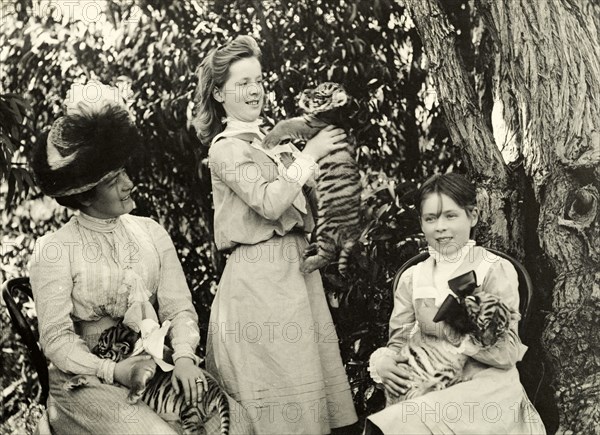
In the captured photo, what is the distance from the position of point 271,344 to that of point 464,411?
81cm

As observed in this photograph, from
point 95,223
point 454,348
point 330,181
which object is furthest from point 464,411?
point 95,223

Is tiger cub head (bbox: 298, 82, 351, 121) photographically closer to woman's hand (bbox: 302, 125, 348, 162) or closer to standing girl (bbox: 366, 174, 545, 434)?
woman's hand (bbox: 302, 125, 348, 162)

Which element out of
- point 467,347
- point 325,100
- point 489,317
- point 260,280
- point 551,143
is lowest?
point 467,347

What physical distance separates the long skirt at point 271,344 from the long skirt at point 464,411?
0.35 m

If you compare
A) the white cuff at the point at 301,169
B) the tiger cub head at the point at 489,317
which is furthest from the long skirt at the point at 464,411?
the white cuff at the point at 301,169

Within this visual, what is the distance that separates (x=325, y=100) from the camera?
402 cm

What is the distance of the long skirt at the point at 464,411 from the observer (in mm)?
3547

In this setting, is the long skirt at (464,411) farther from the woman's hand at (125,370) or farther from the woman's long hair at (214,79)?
the woman's long hair at (214,79)

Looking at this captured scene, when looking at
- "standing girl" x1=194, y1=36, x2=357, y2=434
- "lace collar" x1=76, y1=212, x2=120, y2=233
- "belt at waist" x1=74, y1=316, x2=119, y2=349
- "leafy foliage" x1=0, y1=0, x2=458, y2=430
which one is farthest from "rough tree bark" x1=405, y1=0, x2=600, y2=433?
"belt at waist" x1=74, y1=316, x2=119, y2=349

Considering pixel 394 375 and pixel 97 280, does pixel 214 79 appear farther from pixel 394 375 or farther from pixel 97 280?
pixel 394 375

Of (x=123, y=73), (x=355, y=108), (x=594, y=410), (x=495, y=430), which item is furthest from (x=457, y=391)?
(x=123, y=73)

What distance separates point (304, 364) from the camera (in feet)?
12.6

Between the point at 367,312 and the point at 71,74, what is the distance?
1.74 metres

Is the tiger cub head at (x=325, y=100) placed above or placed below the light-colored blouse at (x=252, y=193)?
above
